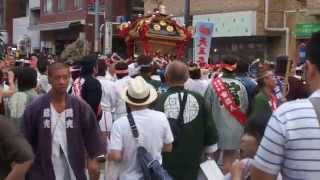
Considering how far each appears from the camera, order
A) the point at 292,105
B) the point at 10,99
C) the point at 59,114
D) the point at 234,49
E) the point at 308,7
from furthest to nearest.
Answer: the point at 234,49
the point at 308,7
the point at 10,99
the point at 59,114
the point at 292,105

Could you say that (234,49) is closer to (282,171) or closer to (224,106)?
(224,106)

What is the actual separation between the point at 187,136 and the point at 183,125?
0.38 ft

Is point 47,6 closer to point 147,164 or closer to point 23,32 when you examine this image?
A: point 23,32

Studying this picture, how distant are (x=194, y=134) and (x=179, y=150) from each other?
21cm

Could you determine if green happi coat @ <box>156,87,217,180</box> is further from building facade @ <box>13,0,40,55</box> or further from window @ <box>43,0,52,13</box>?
window @ <box>43,0,52,13</box>

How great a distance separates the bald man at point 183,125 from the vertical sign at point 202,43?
25.9 ft

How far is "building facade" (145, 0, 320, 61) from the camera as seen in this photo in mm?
27750

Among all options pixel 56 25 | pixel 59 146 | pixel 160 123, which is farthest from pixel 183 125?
pixel 56 25

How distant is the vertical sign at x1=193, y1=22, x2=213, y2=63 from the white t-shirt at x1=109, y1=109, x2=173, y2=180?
29.6 ft

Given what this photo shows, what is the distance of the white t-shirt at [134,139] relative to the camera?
5770 mm

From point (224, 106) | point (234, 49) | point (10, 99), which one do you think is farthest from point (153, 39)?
point (234, 49)

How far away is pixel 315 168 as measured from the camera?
3.17 meters

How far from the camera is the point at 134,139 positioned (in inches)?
227

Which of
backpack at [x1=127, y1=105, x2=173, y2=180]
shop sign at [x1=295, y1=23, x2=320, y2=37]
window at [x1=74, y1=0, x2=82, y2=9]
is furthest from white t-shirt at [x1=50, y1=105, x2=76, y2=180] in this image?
window at [x1=74, y1=0, x2=82, y2=9]
